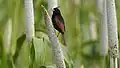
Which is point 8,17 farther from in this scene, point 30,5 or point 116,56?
point 116,56

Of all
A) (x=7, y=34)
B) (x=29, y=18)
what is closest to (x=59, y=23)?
(x=29, y=18)

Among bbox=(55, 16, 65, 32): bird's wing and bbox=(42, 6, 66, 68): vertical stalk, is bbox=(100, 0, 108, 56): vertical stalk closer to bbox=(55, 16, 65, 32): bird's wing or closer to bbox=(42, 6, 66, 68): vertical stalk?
bbox=(55, 16, 65, 32): bird's wing

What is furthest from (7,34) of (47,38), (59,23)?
(59,23)

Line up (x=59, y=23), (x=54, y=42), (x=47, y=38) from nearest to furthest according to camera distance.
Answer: (x=54, y=42) → (x=59, y=23) → (x=47, y=38)

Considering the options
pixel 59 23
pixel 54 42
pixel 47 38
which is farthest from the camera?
pixel 47 38

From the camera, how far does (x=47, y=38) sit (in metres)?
0.85

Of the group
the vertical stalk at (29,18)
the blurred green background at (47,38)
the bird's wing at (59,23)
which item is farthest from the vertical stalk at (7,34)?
the bird's wing at (59,23)

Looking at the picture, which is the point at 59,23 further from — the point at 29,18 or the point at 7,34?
the point at 7,34

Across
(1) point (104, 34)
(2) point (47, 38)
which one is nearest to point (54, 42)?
(2) point (47, 38)

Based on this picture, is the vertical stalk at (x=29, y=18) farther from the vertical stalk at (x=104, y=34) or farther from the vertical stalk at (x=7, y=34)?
the vertical stalk at (x=104, y=34)

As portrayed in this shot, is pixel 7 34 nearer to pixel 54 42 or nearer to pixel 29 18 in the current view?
pixel 29 18

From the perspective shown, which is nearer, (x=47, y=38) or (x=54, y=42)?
(x=54, y=42)

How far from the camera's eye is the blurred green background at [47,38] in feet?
2.54

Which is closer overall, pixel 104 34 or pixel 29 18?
pixel 29 18
